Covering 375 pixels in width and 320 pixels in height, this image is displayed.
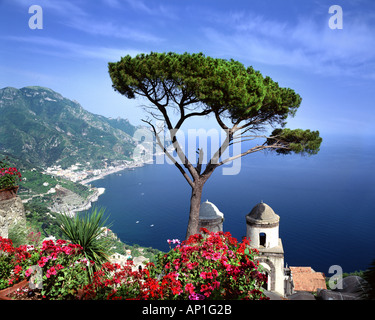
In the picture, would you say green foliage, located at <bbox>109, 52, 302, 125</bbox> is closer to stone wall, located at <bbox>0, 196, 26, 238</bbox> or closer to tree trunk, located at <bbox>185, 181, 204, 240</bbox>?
tree trunk, located at <bbox>185, 181, 204, 240</bbox>

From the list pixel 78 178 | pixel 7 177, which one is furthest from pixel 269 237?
pixel 78 178

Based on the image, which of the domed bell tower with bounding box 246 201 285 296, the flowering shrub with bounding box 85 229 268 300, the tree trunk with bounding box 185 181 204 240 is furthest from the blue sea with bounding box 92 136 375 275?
the flowering shrub with bounding box 85 229 268 300

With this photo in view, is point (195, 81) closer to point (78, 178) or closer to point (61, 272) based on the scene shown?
point (61, 272)

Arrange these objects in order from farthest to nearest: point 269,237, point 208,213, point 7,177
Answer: point 269,237 → point 208,213 → point 7,177

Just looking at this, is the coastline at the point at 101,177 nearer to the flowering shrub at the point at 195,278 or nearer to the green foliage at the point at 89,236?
the green foliage at the point at 89,236

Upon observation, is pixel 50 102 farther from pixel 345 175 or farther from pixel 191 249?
pixel 191 249

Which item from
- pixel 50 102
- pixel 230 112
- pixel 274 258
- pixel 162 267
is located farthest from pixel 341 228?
pixel 50 102
